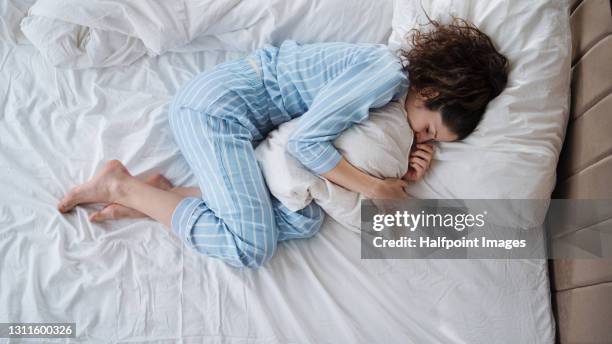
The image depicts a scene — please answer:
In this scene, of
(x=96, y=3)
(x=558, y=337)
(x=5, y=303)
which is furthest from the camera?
(x=96, y=3)

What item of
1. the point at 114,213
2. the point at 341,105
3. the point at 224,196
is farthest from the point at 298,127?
the point at 114,213

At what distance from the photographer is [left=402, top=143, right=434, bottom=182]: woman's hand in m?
1.06

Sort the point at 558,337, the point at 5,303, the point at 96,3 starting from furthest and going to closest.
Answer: the point at 96,3 < the point at 558,337 < the point at 5,303

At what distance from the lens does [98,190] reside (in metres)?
1.04

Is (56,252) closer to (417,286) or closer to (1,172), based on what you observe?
(1,172)

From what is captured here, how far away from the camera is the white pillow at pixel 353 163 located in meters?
1.01

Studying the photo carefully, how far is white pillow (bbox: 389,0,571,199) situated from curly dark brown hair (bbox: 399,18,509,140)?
3cm

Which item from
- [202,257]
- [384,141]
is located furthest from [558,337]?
[202,257]

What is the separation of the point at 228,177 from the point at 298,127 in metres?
0.19

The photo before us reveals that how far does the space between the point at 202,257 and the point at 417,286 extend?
18.9 inches

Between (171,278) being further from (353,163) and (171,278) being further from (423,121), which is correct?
(423,121)

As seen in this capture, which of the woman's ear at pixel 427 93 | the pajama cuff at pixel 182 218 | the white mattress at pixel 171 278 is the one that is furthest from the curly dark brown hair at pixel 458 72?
the pajama cuff at pixel 182 218

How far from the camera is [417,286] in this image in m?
1.04

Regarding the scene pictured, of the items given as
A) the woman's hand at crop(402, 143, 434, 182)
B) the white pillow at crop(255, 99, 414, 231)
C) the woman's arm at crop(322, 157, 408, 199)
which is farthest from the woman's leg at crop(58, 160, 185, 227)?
the woman's hand at crop(402, 143, 434, 182)
